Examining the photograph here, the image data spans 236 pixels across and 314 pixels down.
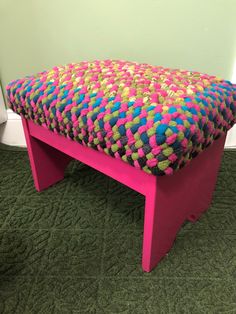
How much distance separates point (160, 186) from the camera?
0.48 metres

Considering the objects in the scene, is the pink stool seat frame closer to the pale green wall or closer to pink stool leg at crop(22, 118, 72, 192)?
pink stool leg at crop(22, 118, 72, 192)

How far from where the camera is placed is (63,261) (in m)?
0.62

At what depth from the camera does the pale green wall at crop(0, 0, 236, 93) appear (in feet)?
2.86

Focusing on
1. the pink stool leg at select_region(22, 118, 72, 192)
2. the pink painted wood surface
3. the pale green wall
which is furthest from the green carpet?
the pale green wall

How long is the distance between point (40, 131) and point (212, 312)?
0.53 metres

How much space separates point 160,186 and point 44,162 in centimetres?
45

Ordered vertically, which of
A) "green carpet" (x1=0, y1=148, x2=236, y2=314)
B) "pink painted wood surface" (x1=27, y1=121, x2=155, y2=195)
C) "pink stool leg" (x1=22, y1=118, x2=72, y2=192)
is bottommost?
"green carpet" (x1=0, y1=148, x2=236, y2=314)

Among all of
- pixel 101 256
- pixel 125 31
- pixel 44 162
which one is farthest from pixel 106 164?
pixel 125 31

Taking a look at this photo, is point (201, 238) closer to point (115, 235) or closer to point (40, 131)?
point (115, 235)

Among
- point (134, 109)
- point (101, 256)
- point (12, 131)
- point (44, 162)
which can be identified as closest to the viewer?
point (134, 109)

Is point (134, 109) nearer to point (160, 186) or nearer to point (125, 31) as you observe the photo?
point (160, 186)

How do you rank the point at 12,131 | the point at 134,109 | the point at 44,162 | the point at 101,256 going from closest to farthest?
the point at 134,109 < the point at 101,256 < the point at 44,162 < the point at 12,131

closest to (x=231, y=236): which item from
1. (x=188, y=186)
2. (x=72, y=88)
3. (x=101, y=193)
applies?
(x=188, y=186)

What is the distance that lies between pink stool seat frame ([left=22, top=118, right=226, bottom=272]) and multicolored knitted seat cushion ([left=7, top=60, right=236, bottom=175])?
50 mm
